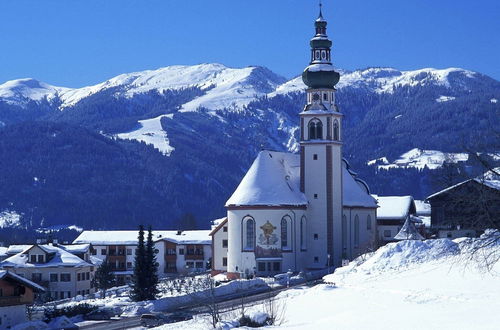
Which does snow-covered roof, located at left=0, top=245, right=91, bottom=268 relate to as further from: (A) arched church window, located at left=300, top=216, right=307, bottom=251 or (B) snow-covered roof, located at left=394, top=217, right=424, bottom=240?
(B) snow-covered roof, located at left=394, top=217, right=424, bottom=240

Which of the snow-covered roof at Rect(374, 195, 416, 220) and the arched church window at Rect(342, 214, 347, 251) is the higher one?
the snow-covered roof at Rect(374, 195, 416, 220)

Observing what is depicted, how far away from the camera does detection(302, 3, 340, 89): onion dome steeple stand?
101 meters

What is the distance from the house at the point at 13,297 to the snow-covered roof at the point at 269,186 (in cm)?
3159

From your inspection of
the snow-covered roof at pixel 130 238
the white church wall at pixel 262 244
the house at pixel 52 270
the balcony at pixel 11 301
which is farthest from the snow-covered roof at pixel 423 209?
the balcony at pixel 11 301

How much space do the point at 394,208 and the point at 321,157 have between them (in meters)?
20.6

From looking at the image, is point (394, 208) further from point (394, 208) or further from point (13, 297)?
point (13, 297)

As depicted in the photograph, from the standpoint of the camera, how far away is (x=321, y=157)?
99.9 m

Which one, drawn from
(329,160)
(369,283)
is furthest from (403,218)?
(369,283)

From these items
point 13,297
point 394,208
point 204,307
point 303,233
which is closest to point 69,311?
point 13,297

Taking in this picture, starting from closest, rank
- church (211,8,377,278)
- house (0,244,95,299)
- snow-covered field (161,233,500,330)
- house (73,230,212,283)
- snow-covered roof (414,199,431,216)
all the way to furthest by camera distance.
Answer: snow-covered field (161,233,500,330) → church (211,8,377,278) → house (0,244,95,299) → house (73,230,212,283) → snow-covered roof (414,199,431,216)

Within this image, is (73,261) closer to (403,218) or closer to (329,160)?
(329,160)

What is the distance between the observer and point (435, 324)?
138ft

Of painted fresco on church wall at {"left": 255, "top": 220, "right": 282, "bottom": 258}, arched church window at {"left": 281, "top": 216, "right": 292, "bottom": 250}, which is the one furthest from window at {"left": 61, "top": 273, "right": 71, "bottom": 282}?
arched church window at {"left": 281, "top": 216, "right": 292, "bottom": 250}

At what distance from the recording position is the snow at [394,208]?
381 feet
